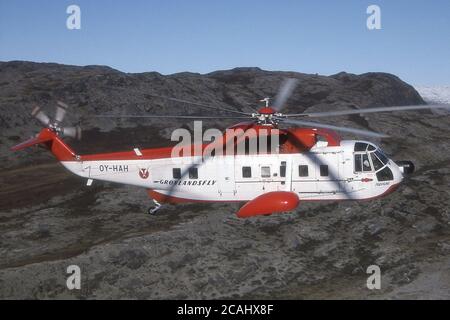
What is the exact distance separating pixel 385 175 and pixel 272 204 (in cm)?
612

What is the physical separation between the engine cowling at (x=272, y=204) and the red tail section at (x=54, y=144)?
10126 mm

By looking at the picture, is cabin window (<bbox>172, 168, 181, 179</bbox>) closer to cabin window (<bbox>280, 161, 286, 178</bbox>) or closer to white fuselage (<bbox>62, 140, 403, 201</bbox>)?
white fuselage (<bbox>62, 140, 403, 201</bbox>)

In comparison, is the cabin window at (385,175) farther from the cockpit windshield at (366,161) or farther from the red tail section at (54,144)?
the red tail section at (54,144)

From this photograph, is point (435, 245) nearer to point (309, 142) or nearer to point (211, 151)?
point (309, 142)

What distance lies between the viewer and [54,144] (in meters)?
22.9

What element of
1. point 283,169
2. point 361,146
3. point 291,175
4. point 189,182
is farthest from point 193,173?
point 361,146

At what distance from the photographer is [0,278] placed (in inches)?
794

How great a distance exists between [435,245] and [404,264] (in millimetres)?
3124

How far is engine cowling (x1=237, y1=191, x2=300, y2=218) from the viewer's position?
17188 millimetres

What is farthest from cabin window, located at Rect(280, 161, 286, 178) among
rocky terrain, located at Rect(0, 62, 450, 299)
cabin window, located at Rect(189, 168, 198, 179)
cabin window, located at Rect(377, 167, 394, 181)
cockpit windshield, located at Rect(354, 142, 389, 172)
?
rocky terrain, located at Rect(0, 62, 450, 299)

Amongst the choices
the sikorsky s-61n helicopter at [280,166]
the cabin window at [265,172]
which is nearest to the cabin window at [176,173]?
the sikorsky s-61n helicopter at [280,166]

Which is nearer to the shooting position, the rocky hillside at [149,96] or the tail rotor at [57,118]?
the tail rotor at [57,118]

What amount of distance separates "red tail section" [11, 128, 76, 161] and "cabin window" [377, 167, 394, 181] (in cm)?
1498

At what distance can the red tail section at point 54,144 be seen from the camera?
22438mm
